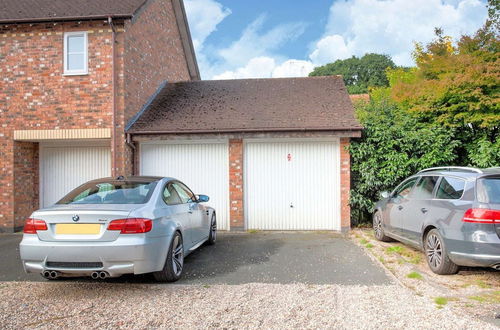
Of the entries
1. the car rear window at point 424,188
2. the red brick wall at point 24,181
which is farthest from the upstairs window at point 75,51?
the car rear window at point 424,188

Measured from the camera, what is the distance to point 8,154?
31.7 feet

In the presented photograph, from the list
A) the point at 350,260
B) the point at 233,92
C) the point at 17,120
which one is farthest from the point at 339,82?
the point at 17,120

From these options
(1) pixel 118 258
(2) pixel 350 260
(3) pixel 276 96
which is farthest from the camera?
(3) pixel 276 96

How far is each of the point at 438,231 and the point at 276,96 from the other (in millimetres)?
7191

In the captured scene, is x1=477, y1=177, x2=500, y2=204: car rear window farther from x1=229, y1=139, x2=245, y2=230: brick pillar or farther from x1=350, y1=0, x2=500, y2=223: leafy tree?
x1=229, y1=139, x2=245, y2=230: brick pillar

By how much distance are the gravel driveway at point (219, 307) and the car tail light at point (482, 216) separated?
4.20ft

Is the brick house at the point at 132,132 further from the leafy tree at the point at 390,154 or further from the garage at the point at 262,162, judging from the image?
the leafy tree at the point at 390,154

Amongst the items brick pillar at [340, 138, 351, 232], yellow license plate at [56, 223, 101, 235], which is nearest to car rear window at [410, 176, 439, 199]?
brick pillar at [340, 138, 351, 232]

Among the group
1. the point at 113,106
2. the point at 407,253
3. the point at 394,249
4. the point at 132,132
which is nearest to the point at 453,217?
the point at 407,253

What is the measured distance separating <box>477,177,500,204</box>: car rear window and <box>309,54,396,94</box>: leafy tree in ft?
121

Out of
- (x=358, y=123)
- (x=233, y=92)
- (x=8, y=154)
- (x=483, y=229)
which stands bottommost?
(x=483, y=229)

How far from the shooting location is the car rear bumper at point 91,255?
169 inches

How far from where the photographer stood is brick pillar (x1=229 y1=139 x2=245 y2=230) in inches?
371

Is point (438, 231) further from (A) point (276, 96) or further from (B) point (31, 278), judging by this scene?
(A) point (276, 96)
